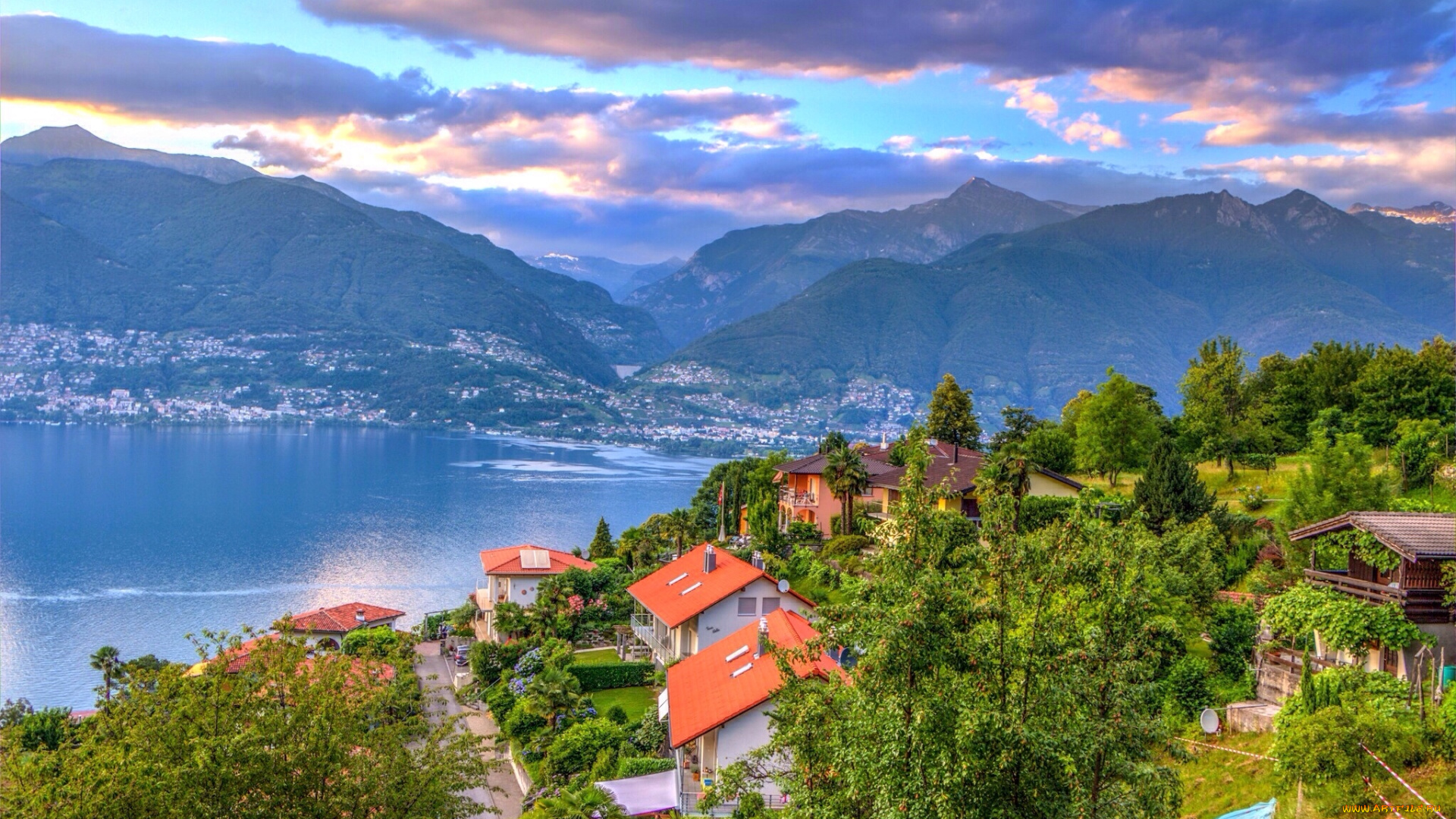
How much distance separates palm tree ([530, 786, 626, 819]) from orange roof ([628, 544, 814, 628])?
37.5ft

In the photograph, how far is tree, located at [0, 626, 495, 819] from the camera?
12.9 meters

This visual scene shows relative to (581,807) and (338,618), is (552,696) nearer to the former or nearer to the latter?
(581,807)

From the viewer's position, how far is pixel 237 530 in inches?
4215

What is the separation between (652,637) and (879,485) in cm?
1306

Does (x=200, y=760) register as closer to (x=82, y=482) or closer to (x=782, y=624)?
(x=782, y=624)

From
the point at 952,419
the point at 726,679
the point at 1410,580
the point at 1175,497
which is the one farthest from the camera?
the point at 952,419

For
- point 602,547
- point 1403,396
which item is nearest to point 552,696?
point 602,547

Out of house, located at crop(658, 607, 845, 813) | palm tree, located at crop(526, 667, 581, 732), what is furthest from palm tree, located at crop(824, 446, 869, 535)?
house, located at crop(658, 607, 845, 813)

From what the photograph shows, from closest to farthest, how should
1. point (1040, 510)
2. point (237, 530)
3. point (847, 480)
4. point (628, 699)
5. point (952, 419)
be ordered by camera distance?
point (628, 699) → point (1040, 510) → point (847, 480) → point (952, 419) → point (237, 530)

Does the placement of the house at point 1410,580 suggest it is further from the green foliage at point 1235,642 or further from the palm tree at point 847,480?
the palm tree at point 847,480

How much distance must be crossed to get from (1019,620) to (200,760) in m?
10.1

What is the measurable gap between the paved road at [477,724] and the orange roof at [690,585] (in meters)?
6.65

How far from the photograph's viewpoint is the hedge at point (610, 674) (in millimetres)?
33781

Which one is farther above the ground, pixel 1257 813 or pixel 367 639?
pixel 1257 813
